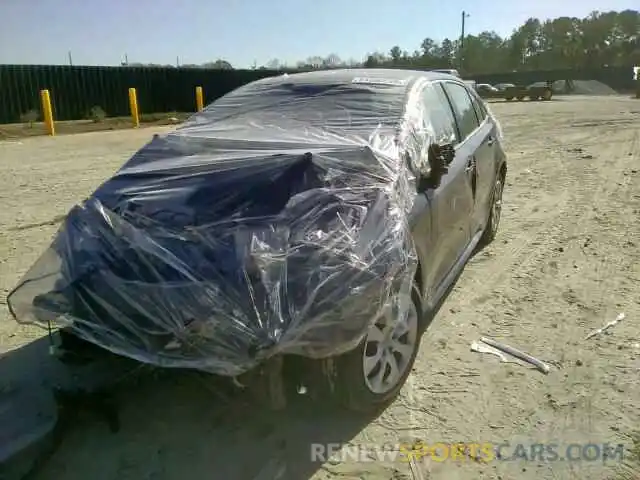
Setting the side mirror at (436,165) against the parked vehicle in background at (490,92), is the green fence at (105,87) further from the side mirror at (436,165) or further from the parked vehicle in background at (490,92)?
the side mirror at (436,165)

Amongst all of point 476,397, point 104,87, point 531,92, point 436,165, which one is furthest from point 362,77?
point 531,92

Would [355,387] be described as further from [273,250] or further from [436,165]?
[436,165]

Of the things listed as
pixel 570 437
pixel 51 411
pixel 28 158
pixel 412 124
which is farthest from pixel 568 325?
pixel 28 158

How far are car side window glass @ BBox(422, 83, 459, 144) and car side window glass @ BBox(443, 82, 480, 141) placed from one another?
13 cm

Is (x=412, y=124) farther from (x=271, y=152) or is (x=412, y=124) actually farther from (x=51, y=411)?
(x=51, y=411)

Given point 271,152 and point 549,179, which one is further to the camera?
point 549,179

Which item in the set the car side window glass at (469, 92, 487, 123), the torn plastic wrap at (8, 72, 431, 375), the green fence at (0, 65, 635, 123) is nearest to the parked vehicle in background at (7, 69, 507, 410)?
the torn plastic wrap at (8, 72, 431, 375)

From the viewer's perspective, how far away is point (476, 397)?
295 cm

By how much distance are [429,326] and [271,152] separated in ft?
5.26

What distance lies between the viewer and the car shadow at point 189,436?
2432 millimetres

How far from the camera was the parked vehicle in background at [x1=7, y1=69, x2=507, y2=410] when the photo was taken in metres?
2.27

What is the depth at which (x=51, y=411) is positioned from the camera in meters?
2.82

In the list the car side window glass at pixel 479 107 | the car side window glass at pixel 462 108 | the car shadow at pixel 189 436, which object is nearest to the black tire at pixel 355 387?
the car shadow at pixel 189 436

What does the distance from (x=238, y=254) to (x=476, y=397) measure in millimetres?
1533
